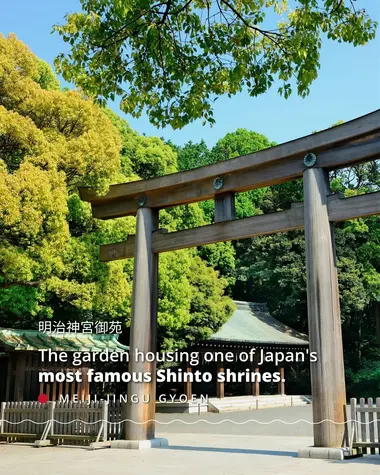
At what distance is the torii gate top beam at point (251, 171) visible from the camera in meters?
8.96

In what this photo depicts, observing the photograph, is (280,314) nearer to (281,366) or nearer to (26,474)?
(281,366)

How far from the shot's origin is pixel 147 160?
2881cm

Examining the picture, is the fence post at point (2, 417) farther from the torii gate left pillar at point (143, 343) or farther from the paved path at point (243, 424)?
the paved path at point (243, 424)

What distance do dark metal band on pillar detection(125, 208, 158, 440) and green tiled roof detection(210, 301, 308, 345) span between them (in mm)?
14678

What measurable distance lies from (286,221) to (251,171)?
1272 mm

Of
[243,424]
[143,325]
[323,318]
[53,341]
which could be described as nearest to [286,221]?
[323,318]

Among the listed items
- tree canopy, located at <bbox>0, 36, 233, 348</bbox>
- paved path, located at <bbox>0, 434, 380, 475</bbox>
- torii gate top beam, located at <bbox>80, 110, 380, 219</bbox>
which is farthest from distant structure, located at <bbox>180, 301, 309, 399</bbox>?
torii gate top beam, located at <bbox>80, 110, 380, 219</bbox>

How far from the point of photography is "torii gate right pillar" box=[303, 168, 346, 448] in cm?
851

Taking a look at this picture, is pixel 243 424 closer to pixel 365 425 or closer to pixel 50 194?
pixel 365 425

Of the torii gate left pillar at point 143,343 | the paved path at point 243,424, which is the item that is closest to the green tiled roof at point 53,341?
the paved path at point 243,424

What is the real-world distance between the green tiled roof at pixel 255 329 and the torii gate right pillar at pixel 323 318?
16.7 m

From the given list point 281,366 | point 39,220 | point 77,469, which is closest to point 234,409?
point 281,366

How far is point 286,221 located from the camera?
9664mm

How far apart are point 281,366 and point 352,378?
4.66 meters
